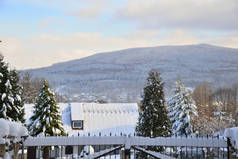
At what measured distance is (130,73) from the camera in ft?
487

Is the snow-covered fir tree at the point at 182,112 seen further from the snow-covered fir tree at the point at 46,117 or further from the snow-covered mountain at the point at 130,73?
the snow-covered mountain at the point at 130,73

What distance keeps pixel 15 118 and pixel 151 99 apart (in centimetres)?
872

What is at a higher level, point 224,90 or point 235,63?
point 235,63

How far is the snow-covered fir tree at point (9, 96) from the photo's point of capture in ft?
54.6

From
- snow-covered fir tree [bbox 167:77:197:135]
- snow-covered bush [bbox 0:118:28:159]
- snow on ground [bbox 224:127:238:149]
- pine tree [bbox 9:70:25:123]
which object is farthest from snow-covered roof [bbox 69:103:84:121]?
snow on ground [bbox 224:127:238:149]

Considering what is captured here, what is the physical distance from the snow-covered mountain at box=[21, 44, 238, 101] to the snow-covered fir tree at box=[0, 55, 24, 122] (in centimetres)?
7523

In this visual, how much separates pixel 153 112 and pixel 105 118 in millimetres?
15588

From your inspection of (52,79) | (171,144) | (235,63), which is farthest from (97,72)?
(171,144)

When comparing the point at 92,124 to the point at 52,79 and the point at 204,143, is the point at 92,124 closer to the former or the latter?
the point at 204,143

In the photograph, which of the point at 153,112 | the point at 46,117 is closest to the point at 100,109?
the point at 46,117

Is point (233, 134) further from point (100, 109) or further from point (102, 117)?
point (100, 109)

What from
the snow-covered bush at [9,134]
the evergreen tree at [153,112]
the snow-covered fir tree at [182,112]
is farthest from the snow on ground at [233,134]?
the snow-covered fir tree at [182,112]

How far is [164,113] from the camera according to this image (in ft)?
40.7

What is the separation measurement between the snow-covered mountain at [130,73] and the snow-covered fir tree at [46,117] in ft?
248
